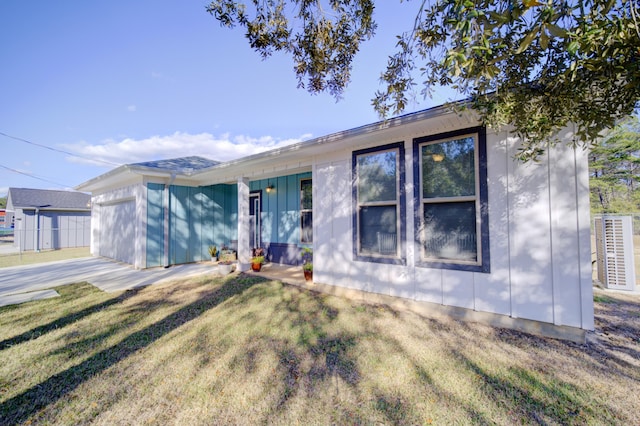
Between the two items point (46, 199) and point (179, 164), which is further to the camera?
point (46, 199)

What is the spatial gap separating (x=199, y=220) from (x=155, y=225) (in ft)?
4.36

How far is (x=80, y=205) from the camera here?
17.8 meters

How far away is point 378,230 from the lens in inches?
184

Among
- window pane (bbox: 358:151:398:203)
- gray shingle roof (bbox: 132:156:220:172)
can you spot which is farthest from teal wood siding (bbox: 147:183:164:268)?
window pane (bbox: 358:151:398:203)

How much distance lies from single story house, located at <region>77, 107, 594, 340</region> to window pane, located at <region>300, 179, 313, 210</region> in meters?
1.22

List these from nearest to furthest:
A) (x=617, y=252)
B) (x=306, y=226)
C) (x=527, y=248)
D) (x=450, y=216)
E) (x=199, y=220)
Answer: (x=527, y=248)
(x=450, y=216)
(x=617, y=252)
(x=306, y=226)
(x=199, y=220)

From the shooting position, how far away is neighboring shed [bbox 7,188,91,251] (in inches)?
603

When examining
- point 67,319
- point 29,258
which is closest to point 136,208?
point 67,319

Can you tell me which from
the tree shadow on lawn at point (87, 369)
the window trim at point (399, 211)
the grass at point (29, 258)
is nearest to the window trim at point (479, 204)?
the window trim at point (399, 211)

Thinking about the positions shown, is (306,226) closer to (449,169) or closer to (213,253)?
(213,253)

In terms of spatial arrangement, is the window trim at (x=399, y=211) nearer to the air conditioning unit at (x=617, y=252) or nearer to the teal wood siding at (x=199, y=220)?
the air conditioning unit at (x=617, y=252)

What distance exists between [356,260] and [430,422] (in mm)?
3018

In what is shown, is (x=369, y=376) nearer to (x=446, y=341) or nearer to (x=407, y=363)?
(x=407, y=363)

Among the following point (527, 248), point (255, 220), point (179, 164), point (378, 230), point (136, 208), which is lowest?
point (527, 248)
